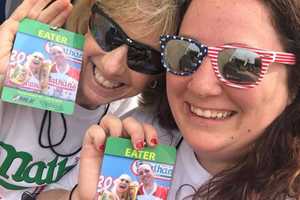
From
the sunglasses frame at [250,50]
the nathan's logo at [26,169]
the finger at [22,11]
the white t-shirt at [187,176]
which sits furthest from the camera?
the nathan's logo at [26,169]

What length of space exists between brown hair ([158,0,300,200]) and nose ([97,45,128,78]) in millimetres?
479

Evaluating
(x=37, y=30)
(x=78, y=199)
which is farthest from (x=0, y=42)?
(x=78, y=199)

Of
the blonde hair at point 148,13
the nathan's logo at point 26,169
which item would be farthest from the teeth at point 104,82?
the nathan's logo at point 26,169

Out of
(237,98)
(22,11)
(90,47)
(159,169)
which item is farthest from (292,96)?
(22,11)

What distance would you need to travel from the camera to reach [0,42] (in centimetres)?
168

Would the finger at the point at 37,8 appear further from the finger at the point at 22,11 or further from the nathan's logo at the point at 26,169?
the nathan's logo at the point at 26,169

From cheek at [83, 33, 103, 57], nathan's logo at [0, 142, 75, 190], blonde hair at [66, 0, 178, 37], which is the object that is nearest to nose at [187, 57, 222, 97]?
blonde hair at [66, 0, 178, 37]

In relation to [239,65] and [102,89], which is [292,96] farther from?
[102,89]

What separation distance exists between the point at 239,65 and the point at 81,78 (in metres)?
0.69

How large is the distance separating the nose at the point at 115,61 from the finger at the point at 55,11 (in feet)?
0.76

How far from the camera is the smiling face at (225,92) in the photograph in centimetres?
132

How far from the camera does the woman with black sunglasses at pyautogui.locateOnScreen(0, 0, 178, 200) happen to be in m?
1.62

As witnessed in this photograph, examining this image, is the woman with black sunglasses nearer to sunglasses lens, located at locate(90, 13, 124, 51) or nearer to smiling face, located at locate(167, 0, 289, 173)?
sunglasses lens, located at locate(90, 13, 124, 51)

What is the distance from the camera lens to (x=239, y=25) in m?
1.31
